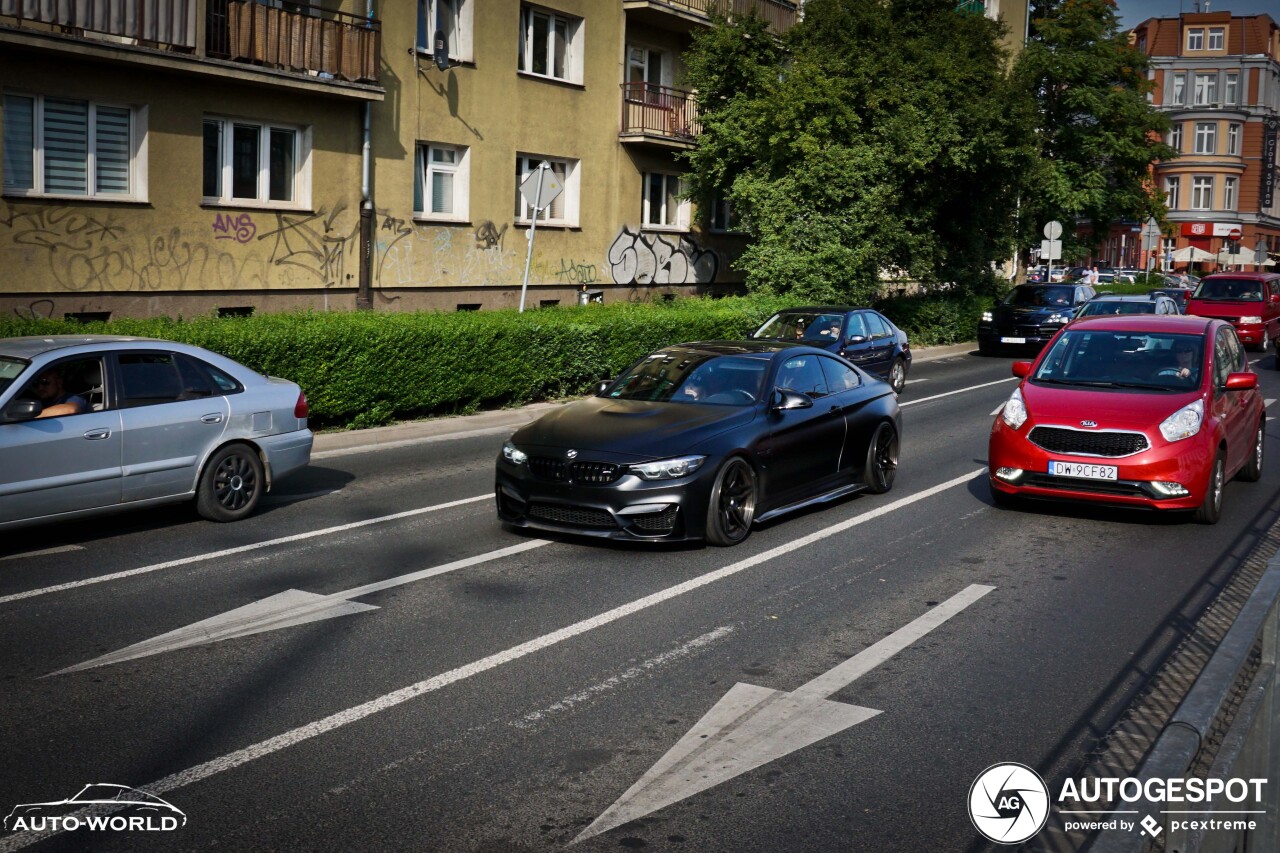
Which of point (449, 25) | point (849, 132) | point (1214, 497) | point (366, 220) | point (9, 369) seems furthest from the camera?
point (849, 132)

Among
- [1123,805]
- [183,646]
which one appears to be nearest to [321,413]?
[183,646]

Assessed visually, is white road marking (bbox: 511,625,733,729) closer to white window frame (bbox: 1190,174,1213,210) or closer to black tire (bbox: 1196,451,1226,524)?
black tire (bbox: 1196,451,1226,524)

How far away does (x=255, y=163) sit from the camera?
20984 millimetres

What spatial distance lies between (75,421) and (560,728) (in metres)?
5.21

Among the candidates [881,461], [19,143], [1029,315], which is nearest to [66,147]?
[19,143]

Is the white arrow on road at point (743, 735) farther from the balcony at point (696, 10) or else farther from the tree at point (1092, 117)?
the tree at point (1092, 117)

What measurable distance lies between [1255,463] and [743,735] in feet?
30.8

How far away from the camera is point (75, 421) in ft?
30.0

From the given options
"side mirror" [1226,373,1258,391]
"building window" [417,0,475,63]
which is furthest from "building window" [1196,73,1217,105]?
"side mirror" [1226,373,1258,391]

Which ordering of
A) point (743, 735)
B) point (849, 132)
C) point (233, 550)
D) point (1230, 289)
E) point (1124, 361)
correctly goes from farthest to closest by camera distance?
point (1230, 289), point (849, 132), point (1124, 361), point (233, 550), point (743, 735)

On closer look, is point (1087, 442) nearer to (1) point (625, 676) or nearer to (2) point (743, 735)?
(1) point (625, 676)

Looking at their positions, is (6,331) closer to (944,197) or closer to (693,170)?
(693,170)

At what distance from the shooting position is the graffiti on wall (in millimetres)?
29594

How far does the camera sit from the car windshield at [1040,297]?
30.3 metres
